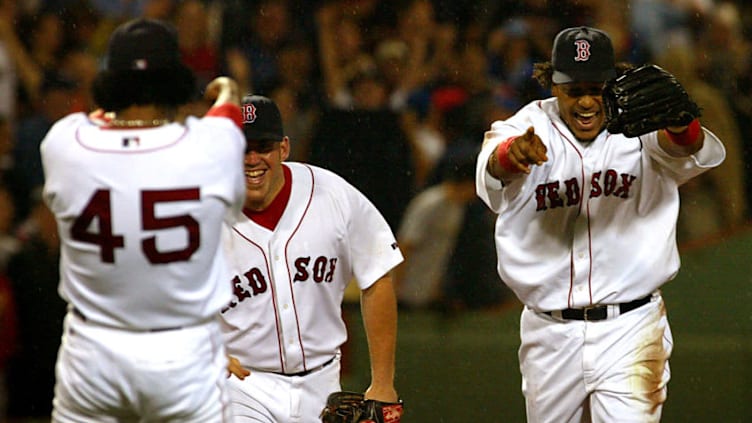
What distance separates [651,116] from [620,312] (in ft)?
2.30

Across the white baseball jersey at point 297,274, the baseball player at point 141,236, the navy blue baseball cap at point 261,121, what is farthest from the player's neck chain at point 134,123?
the white baseball jersey at point 297,274

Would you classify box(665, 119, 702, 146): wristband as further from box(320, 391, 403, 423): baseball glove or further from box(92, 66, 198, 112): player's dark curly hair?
box(92, 66, 198, 112): player's dark curly hair

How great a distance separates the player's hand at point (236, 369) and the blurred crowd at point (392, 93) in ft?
7.29

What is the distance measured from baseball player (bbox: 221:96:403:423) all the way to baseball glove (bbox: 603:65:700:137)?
0.85m

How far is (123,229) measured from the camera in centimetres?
295

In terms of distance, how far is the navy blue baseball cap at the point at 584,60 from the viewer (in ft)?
13.3

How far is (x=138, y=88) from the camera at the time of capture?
9.93 feet

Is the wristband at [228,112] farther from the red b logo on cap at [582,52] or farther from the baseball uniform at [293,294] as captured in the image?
the red b logo on cap at [582,52]

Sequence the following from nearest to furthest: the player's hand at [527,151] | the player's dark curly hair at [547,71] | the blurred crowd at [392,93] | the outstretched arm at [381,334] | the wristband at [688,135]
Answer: the player's hand at [527,151], the wristband at [688,135], the outstretched arm at [381,334], the player's dark curly hair at [547,71], the blurred crowd at [392,93]

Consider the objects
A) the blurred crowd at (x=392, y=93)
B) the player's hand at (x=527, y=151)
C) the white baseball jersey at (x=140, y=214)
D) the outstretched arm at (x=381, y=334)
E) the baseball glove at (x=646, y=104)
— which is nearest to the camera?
the white baseball jersey at (x=140, y=214)

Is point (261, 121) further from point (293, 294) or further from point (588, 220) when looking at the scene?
point (588, 220)

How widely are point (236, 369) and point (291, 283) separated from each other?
0.33m

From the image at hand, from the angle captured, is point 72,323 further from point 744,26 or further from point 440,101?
point 744,26

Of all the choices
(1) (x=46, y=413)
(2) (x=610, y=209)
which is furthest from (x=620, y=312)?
(1) (x=46, y=413)
